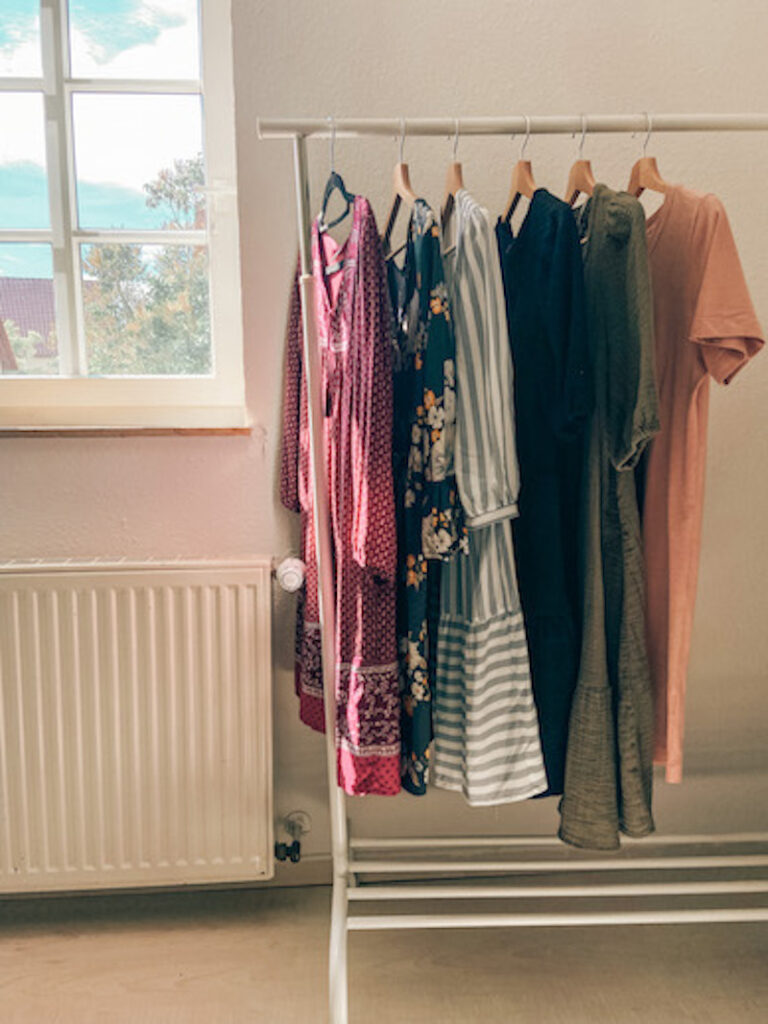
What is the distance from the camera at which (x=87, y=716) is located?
1.39 metres

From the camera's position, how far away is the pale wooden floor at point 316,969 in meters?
1.27

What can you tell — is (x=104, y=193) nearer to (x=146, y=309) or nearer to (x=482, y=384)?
(x=146, y=309)

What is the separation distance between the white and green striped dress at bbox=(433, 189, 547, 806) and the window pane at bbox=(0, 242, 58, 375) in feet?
3.06

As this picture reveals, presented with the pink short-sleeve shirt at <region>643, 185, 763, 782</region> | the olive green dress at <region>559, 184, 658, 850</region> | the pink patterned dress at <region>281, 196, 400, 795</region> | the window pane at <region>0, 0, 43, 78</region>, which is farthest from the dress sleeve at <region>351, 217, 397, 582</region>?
the window pane at <region>0, 0, 43, 78</region>

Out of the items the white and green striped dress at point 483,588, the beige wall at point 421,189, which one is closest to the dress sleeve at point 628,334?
the white and green striped dress at point 483,588

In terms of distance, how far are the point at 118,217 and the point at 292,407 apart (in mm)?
562

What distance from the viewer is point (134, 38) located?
147 cm

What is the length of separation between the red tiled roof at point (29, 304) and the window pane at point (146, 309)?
0.08m

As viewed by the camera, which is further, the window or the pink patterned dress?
the window

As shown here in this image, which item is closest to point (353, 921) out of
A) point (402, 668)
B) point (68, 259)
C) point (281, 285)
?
point (402, 668)

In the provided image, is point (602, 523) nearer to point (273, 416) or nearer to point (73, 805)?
point (273, 416)

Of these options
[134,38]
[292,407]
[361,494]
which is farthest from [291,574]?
[134,38]

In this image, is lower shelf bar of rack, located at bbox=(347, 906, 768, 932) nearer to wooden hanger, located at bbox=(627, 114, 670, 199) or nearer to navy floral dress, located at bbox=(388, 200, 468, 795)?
navy floral dress, located at bbox=(388, 200, 468, 795)

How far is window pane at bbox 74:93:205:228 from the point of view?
1488mm
